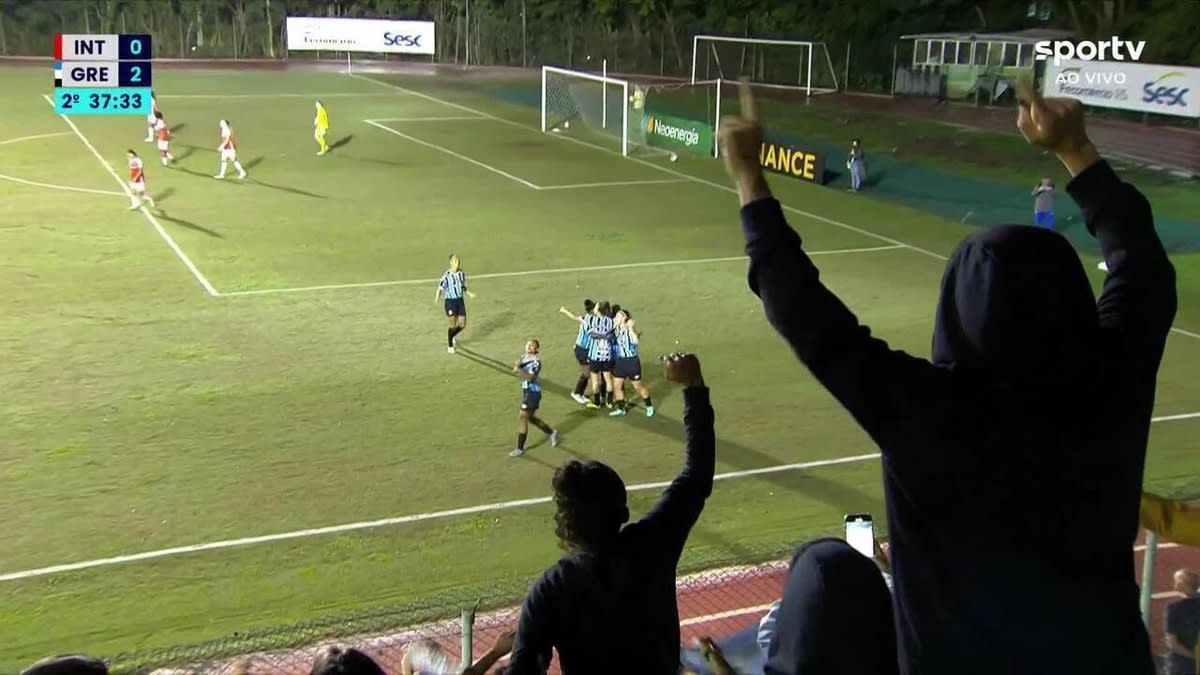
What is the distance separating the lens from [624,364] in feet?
51.7

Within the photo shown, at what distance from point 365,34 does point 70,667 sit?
8146 cm

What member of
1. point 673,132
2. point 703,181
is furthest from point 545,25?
point 703,181

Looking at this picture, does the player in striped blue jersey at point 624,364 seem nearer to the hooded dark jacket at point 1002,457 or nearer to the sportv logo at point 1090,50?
the hooded dark jacket at point 1002,457

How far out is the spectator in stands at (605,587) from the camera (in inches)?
143

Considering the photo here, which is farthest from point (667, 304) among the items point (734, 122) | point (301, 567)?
point (734, 122)

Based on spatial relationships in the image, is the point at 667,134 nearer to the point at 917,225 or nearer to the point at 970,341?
the point at 917,225

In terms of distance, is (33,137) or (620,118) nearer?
(33,137)

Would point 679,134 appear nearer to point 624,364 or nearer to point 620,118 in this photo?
point 620,118

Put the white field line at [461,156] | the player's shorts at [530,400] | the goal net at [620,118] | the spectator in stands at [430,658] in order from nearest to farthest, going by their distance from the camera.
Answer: the spectator in stands at [430,658]
the player's shorts at [530,400]
the white field line at [461,156]
the goal net at [620,118]

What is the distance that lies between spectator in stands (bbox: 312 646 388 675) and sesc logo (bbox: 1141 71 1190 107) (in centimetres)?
3747

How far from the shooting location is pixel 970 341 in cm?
226

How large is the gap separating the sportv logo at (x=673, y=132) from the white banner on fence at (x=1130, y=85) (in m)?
11.3

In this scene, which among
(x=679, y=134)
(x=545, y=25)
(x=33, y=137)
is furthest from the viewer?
(x=545, y=25)

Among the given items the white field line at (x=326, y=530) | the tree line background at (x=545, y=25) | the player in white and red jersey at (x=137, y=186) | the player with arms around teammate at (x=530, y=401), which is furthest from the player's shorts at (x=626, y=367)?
the tree line background at (x=545, y=25)
